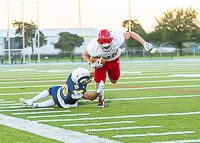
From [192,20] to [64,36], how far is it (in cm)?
2029

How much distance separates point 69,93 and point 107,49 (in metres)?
1.07

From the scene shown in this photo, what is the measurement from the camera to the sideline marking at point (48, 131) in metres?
4.59

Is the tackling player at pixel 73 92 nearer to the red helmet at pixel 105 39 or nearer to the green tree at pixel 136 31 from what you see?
the red helmet at pixel 105 39

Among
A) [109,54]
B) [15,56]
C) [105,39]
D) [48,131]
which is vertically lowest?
[48,131]

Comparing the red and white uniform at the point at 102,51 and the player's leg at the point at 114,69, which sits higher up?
the red and white uniform at the point at 102,51

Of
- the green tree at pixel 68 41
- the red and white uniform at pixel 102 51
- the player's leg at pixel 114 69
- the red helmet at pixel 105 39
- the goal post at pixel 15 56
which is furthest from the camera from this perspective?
the green tree at pixel 68 41

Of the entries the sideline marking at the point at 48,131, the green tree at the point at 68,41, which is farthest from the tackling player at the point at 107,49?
the green tree at the point at 68,41

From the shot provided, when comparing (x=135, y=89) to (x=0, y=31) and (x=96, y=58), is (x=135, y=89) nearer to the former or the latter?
(x=96, y=58)

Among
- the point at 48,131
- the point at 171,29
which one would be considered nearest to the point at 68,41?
the point at 171,29

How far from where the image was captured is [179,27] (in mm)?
58156

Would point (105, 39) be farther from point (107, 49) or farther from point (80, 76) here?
point (80, 76)

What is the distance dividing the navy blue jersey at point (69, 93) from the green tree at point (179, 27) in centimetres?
5193

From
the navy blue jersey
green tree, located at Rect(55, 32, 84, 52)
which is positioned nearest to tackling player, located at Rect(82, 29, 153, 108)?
the navy blue jersey

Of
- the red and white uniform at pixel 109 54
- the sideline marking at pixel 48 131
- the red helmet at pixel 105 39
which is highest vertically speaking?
the red helmet at pixel 105 39
